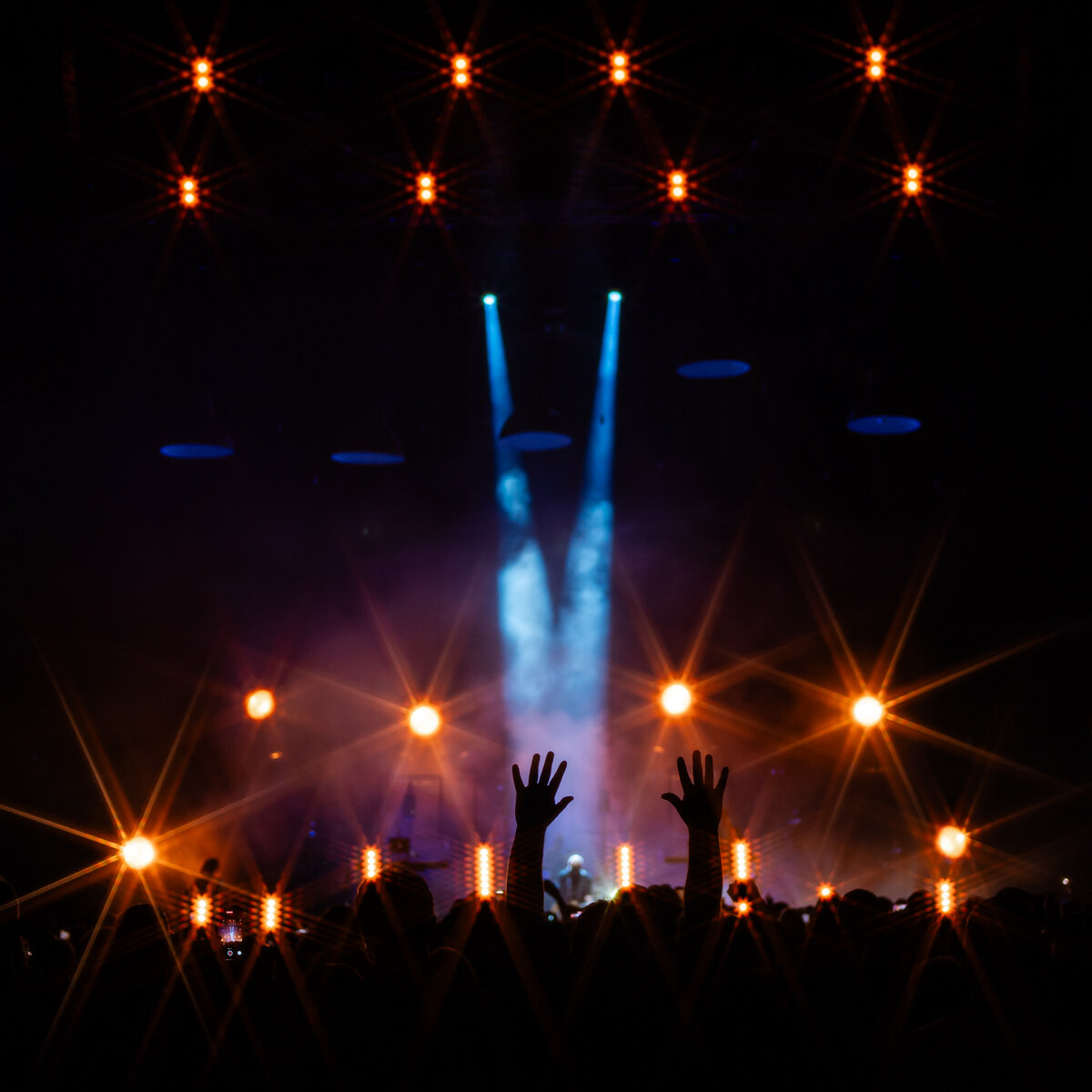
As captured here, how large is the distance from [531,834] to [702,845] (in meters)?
Result: 0.50

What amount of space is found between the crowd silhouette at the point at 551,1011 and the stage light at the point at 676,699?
674 cm

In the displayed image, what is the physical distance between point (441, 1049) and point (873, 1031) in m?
1.06

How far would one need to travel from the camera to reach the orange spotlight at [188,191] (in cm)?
574

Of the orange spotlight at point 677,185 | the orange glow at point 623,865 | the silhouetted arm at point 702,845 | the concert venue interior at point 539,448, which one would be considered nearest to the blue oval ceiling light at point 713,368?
the concert venue interior at point 539,448

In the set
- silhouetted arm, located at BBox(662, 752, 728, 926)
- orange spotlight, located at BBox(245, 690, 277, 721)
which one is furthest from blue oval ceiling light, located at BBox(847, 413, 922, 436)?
orange spotlight, located at BBox(245, 690, 277, 721)

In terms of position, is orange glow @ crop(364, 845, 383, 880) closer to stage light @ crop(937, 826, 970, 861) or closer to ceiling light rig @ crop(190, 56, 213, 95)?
stage light @ crop(937, 826, 970, 861)

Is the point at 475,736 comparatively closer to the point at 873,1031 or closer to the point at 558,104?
the point at 558,104

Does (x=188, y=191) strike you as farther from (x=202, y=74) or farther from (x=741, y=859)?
(x=741, y=859)

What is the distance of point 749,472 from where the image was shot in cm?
878

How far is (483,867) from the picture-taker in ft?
26.2

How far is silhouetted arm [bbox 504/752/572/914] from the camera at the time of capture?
2580 millimetres

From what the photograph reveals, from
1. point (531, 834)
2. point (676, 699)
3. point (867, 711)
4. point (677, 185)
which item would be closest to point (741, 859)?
point (676, 699)

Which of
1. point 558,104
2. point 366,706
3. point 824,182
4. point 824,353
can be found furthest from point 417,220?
point 366,706

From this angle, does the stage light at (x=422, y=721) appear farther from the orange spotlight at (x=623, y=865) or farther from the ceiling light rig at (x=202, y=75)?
the ceiling light rig at (x=202, y=75)
